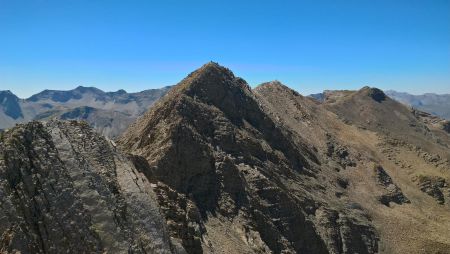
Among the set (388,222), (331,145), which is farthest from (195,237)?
(331,145)

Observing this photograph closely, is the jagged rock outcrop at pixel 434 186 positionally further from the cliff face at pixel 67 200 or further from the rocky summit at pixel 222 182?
the cliff face at pixel 67 200

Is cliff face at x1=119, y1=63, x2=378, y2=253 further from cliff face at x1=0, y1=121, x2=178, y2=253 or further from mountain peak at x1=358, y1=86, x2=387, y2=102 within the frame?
mountain peak at x1=358, y1=86, x2=387, y2=102

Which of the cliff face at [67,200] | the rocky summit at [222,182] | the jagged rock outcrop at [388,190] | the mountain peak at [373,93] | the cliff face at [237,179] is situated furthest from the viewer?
the mountain peak at [373,93]

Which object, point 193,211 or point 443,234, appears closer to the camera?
point 193,211

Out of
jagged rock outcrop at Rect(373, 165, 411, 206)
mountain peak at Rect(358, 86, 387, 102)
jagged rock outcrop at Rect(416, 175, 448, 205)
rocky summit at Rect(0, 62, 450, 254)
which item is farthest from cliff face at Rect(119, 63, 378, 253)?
mountain peak at Rect(358, 86, 387, 102)

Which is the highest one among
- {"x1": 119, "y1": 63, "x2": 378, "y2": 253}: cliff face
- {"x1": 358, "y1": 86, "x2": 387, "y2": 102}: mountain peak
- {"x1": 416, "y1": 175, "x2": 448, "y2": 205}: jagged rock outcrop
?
{"x1": 358, "y1": 86, "x2": 387, "y2": 102}: mountain peak

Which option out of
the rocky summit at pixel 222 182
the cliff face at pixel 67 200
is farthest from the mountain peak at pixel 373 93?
the cliff face at pixel 67 200

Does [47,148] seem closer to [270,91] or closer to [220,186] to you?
[220,186]
